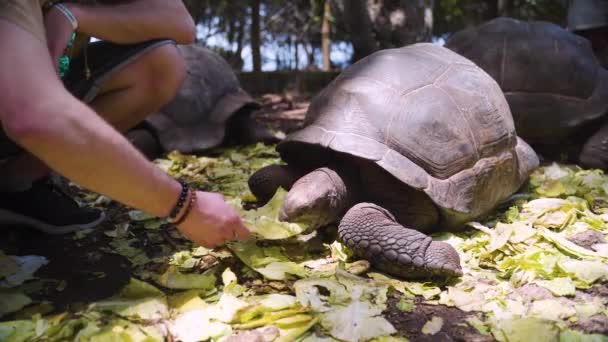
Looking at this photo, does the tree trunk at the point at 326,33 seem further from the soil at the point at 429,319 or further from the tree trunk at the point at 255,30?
the soil at the point at 429,319

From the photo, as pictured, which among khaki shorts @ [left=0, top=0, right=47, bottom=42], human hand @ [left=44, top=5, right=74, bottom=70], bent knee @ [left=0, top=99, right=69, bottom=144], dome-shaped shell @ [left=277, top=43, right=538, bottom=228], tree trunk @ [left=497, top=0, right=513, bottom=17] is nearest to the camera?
bent knee @ [left=0, top=99, right=69, bottom=144]

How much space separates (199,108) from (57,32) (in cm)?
237

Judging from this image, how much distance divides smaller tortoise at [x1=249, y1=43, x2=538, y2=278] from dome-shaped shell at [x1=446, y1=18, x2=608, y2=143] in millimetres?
1093

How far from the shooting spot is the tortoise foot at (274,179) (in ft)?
→ 7.89

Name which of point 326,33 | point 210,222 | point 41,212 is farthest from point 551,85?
point 326,33

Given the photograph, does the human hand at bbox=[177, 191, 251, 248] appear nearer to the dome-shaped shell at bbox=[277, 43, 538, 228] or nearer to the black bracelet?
the black bracelet

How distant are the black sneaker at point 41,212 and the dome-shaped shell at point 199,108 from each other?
62.2 inches

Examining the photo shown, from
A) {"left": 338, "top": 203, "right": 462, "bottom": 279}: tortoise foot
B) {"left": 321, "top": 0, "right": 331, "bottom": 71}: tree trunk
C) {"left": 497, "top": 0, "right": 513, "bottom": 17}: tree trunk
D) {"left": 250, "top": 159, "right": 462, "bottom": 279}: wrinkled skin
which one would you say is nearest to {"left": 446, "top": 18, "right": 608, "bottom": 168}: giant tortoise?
{"left": 250, "top": 159, "right": 462, "bottom": 279}: wrinkled skin

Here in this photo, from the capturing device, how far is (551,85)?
3.46m

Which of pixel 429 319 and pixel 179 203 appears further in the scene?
pixel 429 319

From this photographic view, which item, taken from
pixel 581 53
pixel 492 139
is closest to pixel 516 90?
pixel 581 53

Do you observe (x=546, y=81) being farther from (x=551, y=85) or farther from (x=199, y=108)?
(x=199, y=108)

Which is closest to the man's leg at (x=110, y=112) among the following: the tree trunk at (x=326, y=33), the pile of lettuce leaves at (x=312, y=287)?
the pile of lettuce leaves at (x=312, y=287)

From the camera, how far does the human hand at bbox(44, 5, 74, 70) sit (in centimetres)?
174
